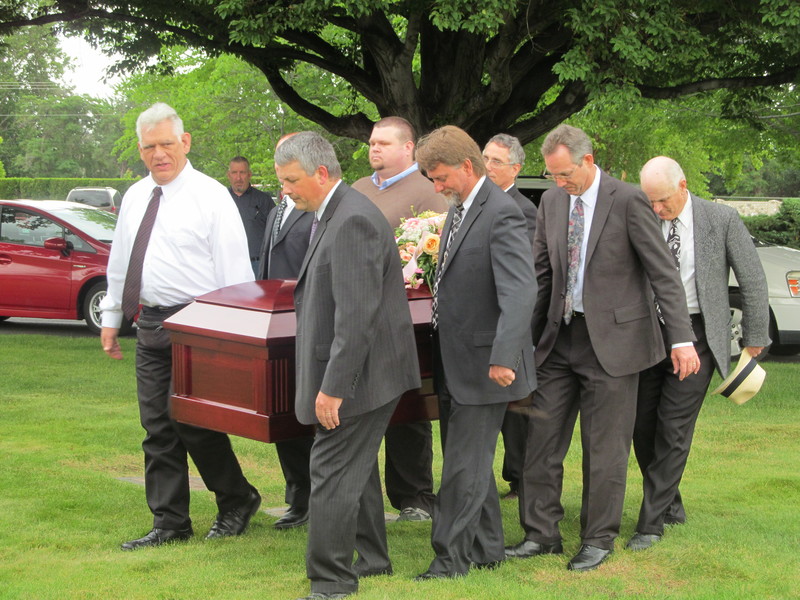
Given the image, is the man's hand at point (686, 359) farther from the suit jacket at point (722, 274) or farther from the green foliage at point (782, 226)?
the green foliage at point (782, 226)

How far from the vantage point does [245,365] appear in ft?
15.2

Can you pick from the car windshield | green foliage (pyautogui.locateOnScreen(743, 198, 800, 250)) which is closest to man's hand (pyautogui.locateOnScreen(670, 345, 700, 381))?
the car windshield

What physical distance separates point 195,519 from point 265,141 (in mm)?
24609

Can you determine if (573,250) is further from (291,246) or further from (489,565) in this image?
(291,246)

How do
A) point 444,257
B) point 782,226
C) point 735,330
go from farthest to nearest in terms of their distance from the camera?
point 782,226 → point 735,330 → point 444,257

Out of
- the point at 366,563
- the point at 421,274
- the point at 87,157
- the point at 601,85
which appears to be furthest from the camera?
the point at 87,157

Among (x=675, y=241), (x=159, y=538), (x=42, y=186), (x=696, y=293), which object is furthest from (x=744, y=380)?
(x=42, y=186)

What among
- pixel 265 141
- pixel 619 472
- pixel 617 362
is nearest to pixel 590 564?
pixel 619 472

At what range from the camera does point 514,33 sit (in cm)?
1278

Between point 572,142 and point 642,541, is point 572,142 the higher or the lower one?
the higher one

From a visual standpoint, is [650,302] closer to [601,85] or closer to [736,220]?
[736,220]

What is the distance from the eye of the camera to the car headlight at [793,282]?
1190cm

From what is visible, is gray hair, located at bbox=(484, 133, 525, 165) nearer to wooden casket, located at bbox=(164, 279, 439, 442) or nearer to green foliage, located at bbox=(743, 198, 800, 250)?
wooden casket, located at bbox=(164, 279, 439, 442)

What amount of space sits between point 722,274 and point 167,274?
9.10 feet
